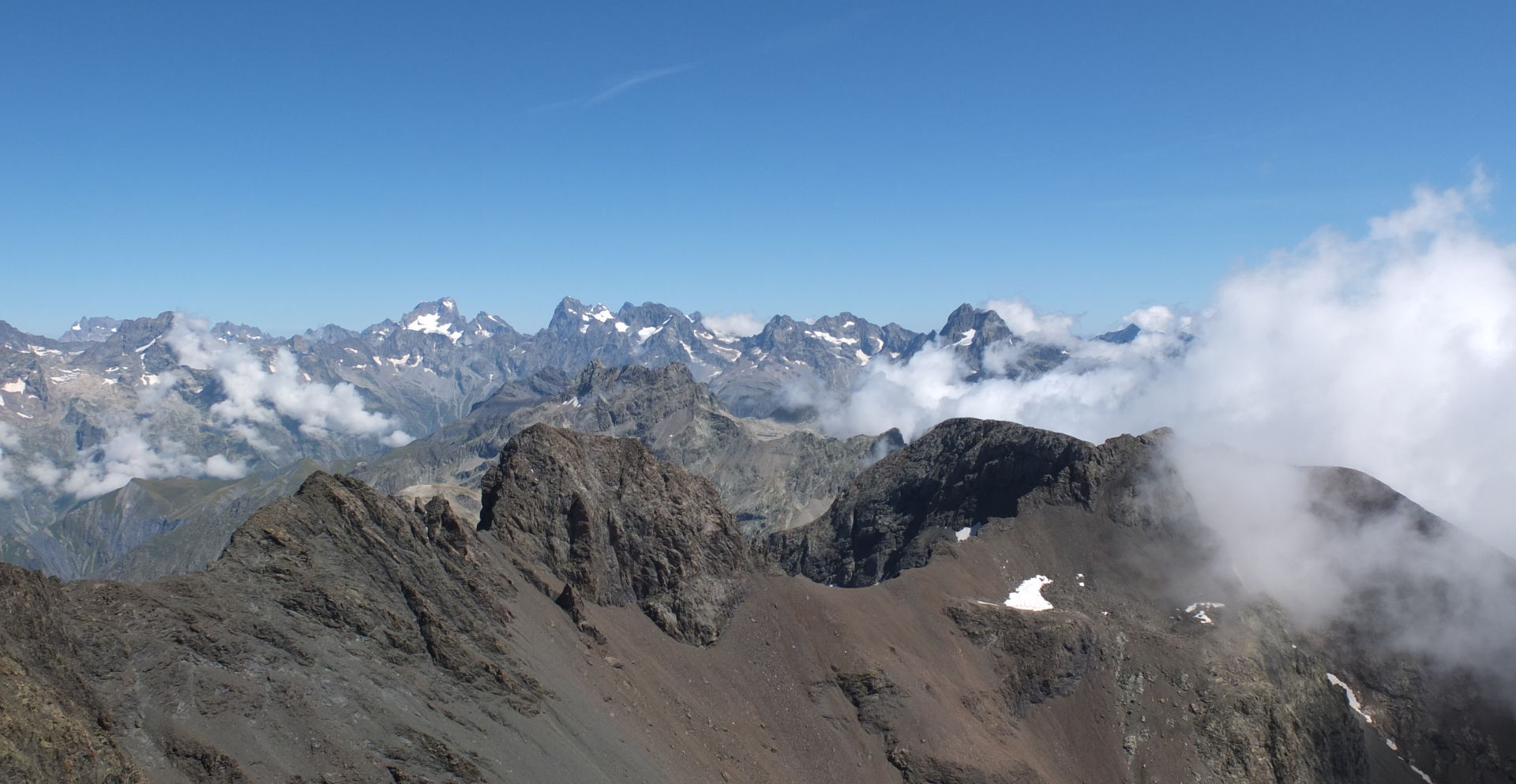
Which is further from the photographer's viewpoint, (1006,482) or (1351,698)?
(1006,482)

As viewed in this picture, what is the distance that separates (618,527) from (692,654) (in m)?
20.7

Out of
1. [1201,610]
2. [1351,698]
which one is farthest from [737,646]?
[1351,698]

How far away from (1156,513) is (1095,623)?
32.1 metres

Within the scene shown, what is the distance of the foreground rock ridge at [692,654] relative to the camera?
60500 mm

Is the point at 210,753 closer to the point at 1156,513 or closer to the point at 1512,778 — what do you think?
the point at 1156,513

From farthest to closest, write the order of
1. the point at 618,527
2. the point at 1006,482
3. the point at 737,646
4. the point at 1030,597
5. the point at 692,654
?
the point at 1006,482
the point at 1030,597
the point at 618,527
the point at 737,646
the point at 692,654

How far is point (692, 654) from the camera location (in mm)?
114625

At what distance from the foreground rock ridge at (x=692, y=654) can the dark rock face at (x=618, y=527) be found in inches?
14.5

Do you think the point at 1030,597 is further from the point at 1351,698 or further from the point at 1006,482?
the point at 1351,698

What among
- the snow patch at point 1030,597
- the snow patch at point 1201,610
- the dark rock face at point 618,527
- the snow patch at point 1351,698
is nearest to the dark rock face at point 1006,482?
the snow patch at point 1030,597

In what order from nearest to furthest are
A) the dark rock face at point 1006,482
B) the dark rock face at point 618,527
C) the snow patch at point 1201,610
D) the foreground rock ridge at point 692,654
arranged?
the foreground rock ridge at point 692,654 → the dark rock face at point 618,527 → the snow patch at point 1201,610 → the dark rock face at point 1006,482

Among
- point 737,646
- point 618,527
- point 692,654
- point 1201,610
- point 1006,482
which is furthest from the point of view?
point 1006,482

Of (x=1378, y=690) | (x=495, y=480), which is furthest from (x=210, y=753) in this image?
(x=1378, y=690)

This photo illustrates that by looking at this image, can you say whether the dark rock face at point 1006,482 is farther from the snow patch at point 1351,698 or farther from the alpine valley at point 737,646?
the snow patch at point 1351,698
